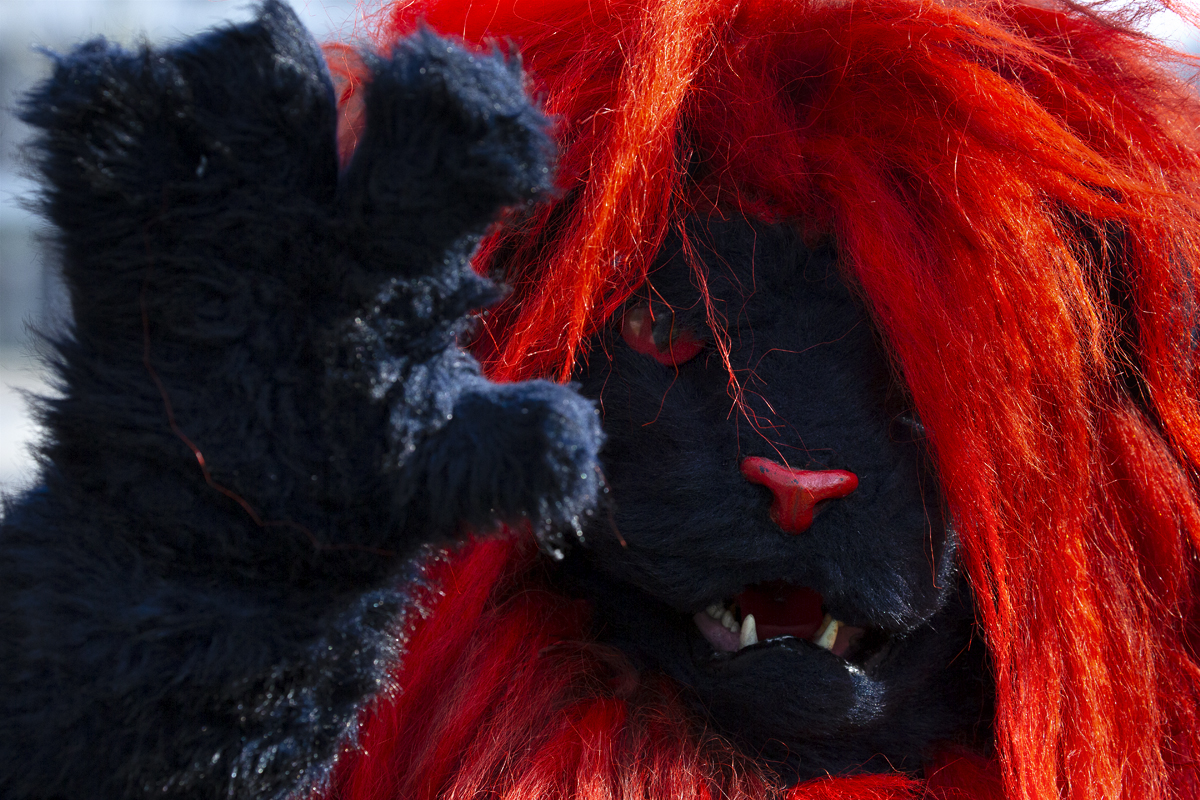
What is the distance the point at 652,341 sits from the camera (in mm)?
641

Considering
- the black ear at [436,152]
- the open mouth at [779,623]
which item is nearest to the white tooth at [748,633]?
the open mouth at [779,623]

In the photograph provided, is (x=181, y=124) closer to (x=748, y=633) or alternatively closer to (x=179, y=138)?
(x=179, y=138)

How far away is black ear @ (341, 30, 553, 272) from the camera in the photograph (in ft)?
1.38

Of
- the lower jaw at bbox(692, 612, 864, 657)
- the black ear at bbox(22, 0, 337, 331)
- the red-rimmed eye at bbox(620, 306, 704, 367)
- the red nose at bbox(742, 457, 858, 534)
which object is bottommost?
the lower jaw at bbox(692, 612, 864, 657)

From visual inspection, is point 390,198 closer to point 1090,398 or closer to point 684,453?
point 684,453

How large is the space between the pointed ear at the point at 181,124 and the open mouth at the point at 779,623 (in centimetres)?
40

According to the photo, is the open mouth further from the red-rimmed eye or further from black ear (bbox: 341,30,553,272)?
black ear (bbox: 341,30,553,272)

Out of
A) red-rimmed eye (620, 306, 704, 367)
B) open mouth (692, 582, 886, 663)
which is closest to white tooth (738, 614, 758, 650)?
open mouth (692, 582, 886, 663)

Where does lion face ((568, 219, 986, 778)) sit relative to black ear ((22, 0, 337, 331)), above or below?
below

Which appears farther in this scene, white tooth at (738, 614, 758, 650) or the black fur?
white tooth at (738, 614, 758, 650)

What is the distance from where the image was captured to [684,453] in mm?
612

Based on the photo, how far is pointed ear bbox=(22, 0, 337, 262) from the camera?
0.43 metres

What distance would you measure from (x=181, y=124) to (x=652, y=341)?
32cm

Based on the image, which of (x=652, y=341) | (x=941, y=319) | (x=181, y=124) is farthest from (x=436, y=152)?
(x=941, y=319)
